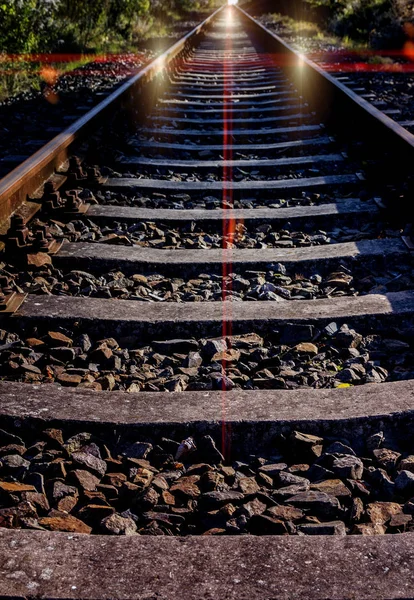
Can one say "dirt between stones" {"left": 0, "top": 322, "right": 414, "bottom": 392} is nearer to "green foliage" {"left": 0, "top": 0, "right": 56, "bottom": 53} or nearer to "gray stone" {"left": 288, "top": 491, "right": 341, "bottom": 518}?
"gray stone" {"left": 288, "top": 491, "right": 341, "bottom": 518}

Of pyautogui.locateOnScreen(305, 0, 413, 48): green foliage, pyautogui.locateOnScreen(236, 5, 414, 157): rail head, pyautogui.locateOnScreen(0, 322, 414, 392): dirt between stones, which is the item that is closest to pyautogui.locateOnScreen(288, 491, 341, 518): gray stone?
pyautogui.locateOnScreen(0, 322, 414, 392): dirt between stones

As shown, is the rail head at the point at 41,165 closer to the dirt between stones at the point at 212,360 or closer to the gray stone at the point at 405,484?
the dirt between stones at the point at 212,360

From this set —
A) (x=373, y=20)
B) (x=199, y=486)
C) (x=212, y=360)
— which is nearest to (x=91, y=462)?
(x=199, y=486)

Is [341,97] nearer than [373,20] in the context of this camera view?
Yes

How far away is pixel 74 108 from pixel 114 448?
6.29 metres

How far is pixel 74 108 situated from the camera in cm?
791

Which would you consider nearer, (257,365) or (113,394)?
(113,394)

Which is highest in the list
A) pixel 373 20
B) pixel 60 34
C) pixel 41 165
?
pixel 373 20

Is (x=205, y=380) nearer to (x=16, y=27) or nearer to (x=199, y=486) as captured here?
(x=199, y=486)

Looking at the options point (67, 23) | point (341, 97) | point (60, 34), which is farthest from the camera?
point (67, 23)

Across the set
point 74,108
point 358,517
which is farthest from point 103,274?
point 74,108

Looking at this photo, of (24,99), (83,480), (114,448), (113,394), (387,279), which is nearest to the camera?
(83,480)

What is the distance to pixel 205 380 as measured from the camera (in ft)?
8.70

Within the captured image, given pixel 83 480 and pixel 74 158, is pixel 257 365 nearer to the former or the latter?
pixel 83 480
